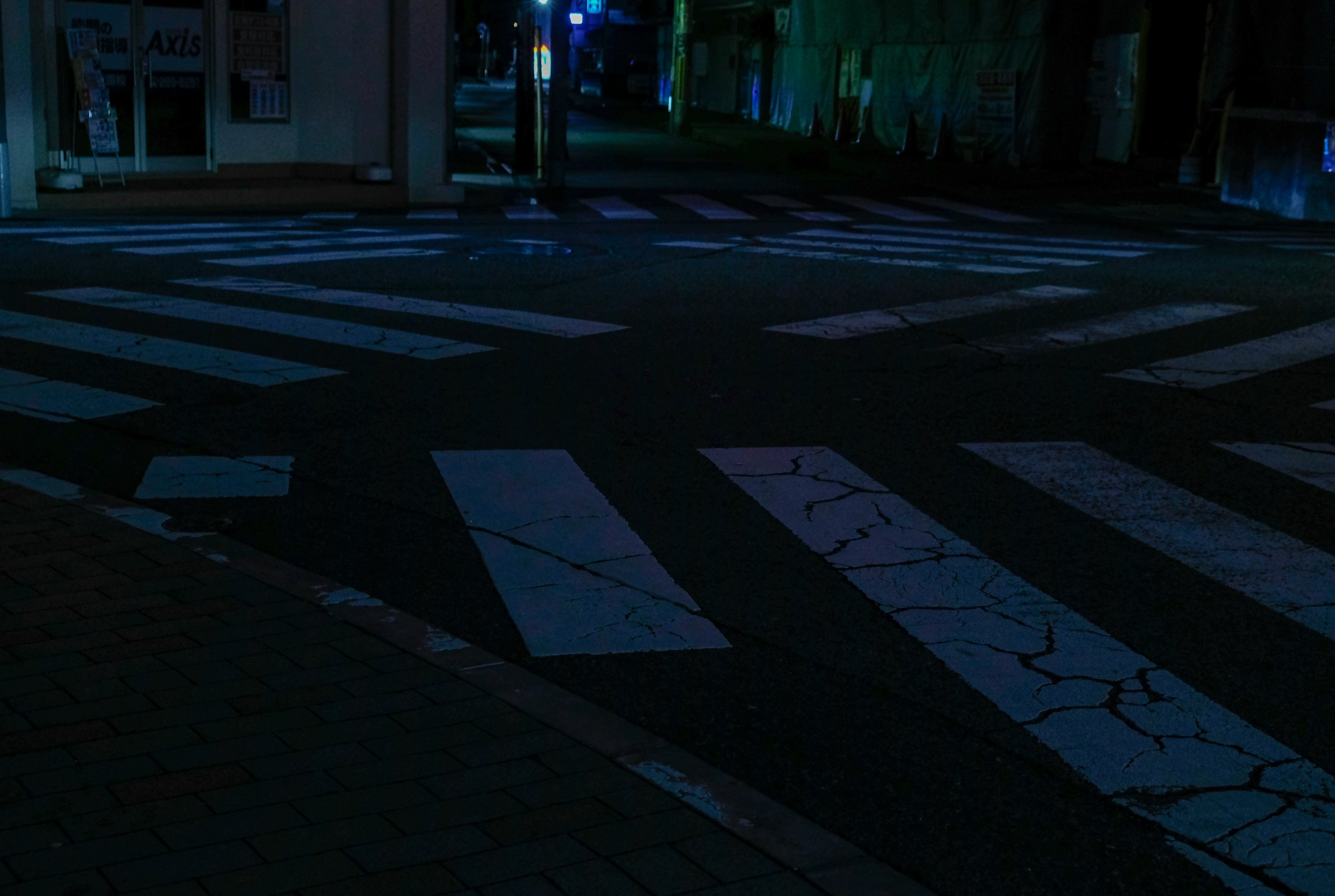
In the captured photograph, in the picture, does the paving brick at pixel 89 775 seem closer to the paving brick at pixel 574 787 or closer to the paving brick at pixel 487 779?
the paving brick at pixel 487 779

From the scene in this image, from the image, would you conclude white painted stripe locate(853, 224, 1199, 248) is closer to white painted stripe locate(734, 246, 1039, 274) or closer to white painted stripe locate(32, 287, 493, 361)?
white painted stripe locate(734, 246, 1039, 274)

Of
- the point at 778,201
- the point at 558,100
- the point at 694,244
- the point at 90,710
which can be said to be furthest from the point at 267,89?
the point at 90,710

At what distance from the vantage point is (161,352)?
391 inches

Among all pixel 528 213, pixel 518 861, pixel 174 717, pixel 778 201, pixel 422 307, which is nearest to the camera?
pixel 518 861

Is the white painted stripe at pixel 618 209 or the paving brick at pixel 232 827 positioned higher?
the white painted stripe at pixel 618 209

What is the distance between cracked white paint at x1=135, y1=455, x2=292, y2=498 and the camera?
271 inches

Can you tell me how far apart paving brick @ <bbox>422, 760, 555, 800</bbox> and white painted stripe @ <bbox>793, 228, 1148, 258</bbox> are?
1317cm

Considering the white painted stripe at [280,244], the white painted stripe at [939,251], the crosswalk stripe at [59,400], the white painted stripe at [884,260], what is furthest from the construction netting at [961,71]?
the crosswalk stripe at [59,400]

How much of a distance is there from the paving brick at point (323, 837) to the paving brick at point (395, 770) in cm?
21

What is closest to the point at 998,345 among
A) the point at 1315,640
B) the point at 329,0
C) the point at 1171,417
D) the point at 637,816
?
the point at 1171,417

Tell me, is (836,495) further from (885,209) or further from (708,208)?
(885,209)

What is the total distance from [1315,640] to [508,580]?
2805mm

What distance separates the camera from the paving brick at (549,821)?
12.3ft

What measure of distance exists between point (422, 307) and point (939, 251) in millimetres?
6524
